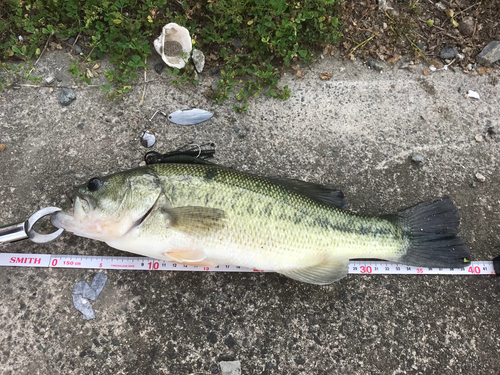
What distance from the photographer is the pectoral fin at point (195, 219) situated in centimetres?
224

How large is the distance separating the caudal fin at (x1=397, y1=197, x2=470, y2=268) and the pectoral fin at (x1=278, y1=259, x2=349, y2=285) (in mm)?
494

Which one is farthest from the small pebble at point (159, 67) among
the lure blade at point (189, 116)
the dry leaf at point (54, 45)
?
the dry leaf at point (54, 45)

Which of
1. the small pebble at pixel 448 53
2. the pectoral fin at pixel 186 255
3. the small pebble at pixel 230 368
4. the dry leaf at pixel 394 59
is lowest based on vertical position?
the small pebble at pixel 230 368

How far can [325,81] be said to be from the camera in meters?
3.31

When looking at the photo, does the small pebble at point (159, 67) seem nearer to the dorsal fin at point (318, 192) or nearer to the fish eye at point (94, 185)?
the fish eye at point (94, 185)

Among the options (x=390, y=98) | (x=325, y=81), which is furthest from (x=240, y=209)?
(x=390, y=98)

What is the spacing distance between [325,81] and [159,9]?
1.84 metres

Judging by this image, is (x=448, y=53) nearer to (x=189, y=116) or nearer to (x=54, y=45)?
(x=189, y=116)

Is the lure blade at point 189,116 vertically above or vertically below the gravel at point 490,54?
below

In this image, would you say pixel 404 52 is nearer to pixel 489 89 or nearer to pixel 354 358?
pixel 489 89

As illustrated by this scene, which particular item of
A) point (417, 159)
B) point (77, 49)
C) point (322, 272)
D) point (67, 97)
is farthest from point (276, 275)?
point (77, 49)

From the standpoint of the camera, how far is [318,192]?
2.57m

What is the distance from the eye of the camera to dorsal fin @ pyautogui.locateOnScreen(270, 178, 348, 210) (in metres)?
2.53

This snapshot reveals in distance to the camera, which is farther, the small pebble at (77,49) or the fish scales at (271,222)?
the small pebble at (77,49)
